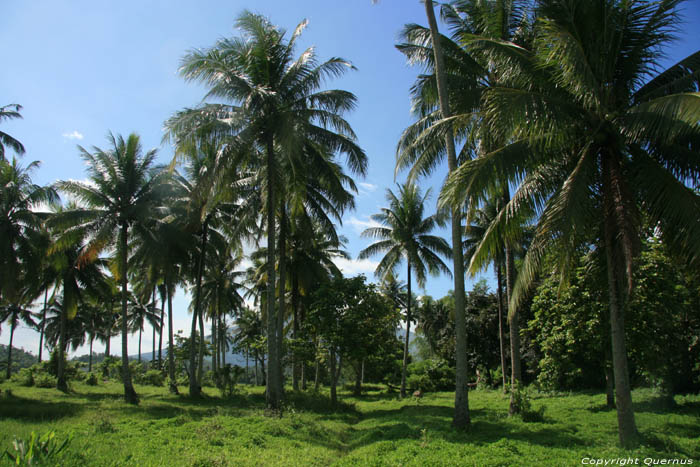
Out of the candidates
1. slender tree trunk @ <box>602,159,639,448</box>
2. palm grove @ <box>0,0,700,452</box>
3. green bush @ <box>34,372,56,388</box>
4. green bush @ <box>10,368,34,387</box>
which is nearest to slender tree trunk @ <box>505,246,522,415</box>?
palm grove @ <box>0,0,700,452</box>

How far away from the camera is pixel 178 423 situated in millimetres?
11070

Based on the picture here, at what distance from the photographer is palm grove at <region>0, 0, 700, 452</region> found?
24.6 feet

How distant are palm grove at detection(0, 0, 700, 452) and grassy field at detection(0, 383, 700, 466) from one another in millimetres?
1017

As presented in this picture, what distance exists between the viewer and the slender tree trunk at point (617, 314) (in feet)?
24.5

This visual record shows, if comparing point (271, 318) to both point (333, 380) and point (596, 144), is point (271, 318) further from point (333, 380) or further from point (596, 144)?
point (596, 144)

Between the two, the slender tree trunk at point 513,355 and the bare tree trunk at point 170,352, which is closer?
the slender tree trunk at point 513,355

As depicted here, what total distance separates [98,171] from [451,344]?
25101 mm

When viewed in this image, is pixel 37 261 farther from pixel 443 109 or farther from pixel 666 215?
pixel 666 215

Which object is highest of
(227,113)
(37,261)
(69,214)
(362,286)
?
(227,113)

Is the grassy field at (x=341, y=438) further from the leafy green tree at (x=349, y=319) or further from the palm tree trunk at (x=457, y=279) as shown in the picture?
the leafy green tree at (x=349, y=319)

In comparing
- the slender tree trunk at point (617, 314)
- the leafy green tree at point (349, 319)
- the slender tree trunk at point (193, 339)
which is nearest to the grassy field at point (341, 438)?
the slender tree trunk at point (617, 314)

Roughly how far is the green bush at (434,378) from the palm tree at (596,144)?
2143cm

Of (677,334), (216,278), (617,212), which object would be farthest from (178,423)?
(216,278)

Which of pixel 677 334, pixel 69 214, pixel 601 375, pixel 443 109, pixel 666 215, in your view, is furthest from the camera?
pixel 601 375
